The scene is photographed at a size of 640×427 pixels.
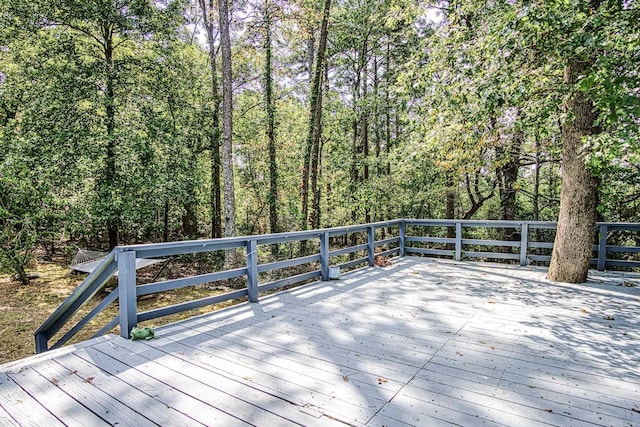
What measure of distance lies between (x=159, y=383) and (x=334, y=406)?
122cm

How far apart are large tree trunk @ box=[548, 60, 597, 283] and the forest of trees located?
20 mm

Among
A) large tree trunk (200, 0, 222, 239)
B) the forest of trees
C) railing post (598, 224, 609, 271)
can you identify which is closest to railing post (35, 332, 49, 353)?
the forest of trees

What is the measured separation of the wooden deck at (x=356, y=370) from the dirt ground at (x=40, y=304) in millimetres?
3285

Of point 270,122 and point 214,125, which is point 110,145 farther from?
point 270,122

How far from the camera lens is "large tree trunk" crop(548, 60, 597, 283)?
4855mm

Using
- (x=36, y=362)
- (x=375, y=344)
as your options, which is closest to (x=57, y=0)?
(x=36, y=362)

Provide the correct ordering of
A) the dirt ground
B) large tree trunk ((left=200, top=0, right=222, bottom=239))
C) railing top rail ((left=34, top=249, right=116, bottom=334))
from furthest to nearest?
large tree trunk ((left=200, top=0, right=222, bottom=239))
the dirt ground
railing top rail ((left=34, top=249, right=116, bottom=334))

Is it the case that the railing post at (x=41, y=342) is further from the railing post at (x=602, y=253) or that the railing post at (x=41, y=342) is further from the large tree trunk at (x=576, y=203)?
the railing post at (x=602, y=253)

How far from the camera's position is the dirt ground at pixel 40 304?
17.7 ft

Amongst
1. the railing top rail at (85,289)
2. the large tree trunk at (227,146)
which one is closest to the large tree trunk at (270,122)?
the large tree trunk at (227,146)

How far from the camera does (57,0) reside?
7164 mm

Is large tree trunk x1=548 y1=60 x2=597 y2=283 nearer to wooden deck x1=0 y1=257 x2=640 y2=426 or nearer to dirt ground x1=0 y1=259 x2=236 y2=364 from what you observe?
wooden deck x1=0 y1=257 x2=640 y2=426

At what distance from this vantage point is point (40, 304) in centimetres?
697

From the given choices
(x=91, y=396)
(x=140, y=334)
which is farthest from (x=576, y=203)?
(x=91, y=396)
